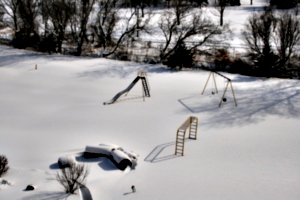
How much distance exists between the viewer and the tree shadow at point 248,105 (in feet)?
47.5

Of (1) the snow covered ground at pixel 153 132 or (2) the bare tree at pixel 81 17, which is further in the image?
(2) the bare tree at pixel 81 17

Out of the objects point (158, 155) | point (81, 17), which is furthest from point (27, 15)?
point (158, 155)

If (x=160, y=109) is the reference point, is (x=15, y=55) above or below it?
above

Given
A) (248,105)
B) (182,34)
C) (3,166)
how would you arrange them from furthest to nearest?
(182,34)
(248,105)
(3,166)

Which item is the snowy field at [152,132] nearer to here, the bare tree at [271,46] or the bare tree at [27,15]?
the bare tree at [271,46]

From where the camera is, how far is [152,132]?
13.1 m

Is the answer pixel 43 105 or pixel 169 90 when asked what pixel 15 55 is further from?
pixel 169 90

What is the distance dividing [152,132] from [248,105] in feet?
19.9

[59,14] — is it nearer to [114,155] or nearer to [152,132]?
[152,132]

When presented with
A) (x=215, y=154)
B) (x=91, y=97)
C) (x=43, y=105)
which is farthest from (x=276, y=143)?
(x=43, y=105)

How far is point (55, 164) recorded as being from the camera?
1027 centimetres

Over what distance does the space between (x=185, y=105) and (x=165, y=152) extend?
210 inches

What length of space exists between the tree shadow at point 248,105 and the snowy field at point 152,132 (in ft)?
0.17

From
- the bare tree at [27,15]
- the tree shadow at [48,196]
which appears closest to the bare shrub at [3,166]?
the tree shadow at [48,196]
